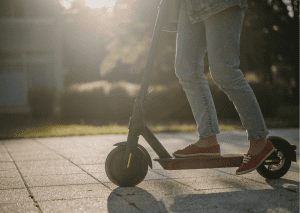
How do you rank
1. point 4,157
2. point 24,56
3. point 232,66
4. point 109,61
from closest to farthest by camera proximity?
point 232,66 → point 4,157 → point 109,61 → point 24,56

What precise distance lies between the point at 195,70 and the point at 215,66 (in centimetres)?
21

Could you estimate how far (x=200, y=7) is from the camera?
2.51 metres

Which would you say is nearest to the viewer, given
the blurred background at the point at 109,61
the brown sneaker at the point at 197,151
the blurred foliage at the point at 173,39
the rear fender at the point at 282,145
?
the brown sneaker at the point at 197,151

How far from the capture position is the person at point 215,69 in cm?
251

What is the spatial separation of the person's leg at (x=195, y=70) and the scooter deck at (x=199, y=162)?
7.6 inches

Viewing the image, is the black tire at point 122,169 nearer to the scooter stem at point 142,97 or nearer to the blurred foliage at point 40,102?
the scooter stem at point 142,97

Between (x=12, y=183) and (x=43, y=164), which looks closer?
(x=12, y=183)

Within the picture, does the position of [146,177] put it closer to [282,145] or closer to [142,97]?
[142,97]

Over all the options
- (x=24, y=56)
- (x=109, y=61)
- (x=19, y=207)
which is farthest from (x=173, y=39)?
(x=19, y=207)

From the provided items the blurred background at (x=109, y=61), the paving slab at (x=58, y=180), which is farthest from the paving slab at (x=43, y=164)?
the blurred background at (x=109, y=61)

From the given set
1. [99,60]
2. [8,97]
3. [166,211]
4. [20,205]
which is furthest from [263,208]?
[99,60]

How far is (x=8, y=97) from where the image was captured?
15625mm

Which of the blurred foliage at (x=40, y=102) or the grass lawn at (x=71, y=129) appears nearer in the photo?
the grass lawn at (x=71, y=129)

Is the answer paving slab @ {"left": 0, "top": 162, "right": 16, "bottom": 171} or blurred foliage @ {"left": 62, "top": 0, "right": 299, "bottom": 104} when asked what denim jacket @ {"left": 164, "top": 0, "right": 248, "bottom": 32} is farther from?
blurred foliage @ {"left": 62, "top": 0, "right": 299, "bottom": 104}
